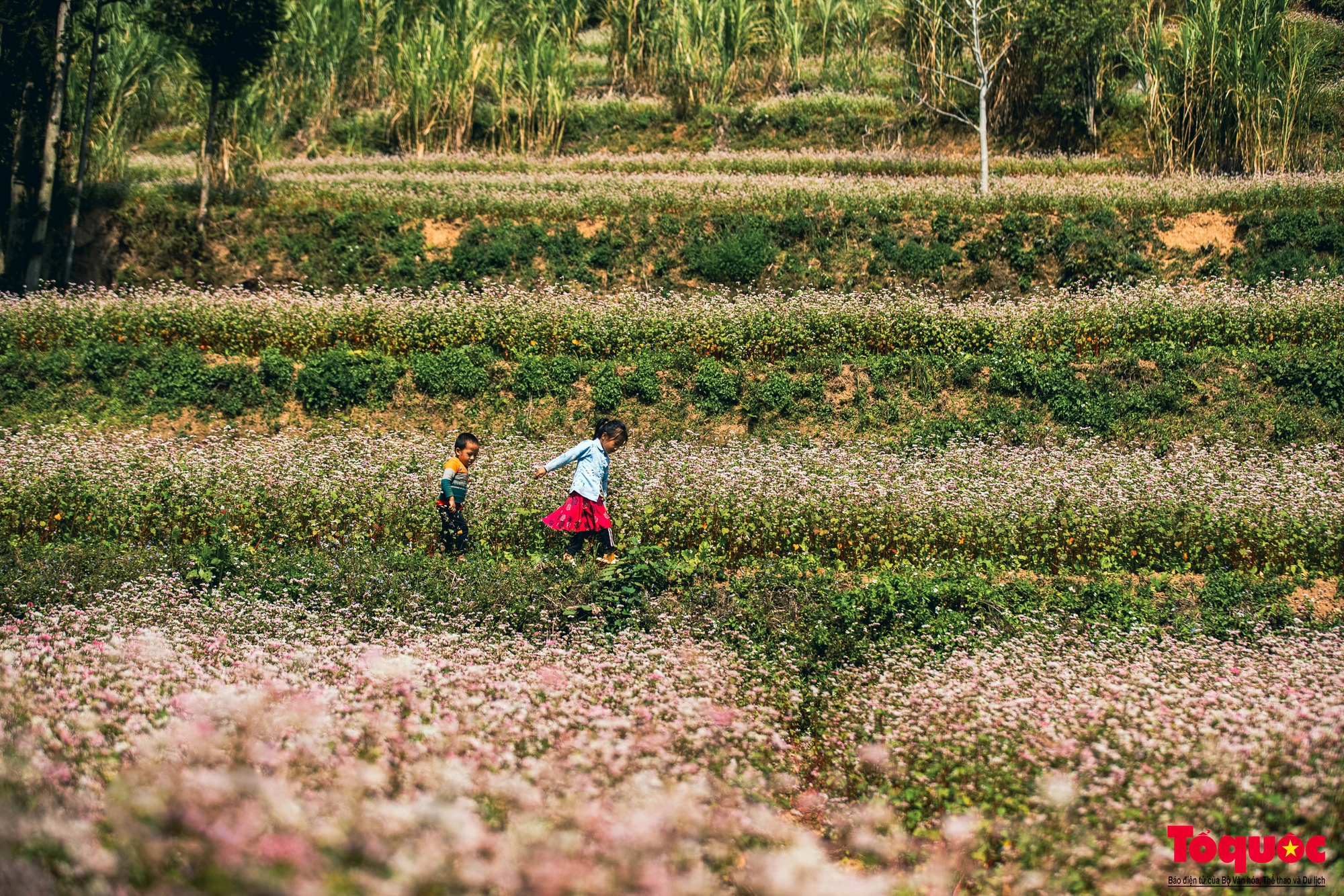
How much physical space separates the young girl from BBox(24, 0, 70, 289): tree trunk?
49.9ft

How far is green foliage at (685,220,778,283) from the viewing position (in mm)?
18312

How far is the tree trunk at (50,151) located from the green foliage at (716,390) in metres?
13.5

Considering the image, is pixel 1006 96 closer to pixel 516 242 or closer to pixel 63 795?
pixel 516 242

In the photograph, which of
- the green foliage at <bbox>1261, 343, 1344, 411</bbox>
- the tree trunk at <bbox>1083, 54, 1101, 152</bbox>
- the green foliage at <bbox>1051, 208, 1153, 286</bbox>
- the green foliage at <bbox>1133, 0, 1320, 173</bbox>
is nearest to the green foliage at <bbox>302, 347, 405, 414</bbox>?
the green foliage at <bbox>1051, 208, 1153, 286</bbox>

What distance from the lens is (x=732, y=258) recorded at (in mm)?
18328

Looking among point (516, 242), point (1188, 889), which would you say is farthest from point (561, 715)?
point (516, 242)

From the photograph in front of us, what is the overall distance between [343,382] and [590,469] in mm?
6905

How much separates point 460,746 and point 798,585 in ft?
14.0

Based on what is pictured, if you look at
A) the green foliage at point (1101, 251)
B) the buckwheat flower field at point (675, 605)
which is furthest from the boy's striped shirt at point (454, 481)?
the green foliage at point (1101, 251)

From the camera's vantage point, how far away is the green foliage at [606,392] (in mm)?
14250

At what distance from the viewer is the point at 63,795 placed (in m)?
3.91

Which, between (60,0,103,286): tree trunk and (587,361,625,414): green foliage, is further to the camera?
(60,0,103,286): tree trunk

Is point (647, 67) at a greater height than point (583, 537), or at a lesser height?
greater

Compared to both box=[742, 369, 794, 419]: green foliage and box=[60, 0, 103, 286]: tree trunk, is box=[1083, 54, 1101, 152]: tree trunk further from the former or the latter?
box=[60, 0, 103, 286]: tree trunk
